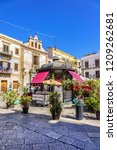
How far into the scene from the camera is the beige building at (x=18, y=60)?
24.3 m

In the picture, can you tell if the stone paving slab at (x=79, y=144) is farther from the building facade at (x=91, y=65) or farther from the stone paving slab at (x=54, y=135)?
the building facade at (x=91, y=65)

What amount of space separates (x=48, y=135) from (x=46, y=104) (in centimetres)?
Answer: 541

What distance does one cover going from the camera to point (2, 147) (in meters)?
3.89

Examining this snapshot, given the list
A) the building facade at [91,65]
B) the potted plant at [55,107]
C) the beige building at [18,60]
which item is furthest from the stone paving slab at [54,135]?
the building facade at [91,65]

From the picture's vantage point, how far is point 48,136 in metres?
4.63

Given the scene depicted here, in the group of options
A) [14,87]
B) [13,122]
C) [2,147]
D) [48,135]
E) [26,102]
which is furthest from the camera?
[14,87]

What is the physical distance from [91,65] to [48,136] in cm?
3078

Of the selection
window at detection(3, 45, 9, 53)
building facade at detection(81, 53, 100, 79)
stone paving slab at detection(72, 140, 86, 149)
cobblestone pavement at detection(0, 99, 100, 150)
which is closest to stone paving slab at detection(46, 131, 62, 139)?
cobblestone pavement at detection(0, 99, 100, 150)

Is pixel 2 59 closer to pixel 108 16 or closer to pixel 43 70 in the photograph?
pixel 43 70

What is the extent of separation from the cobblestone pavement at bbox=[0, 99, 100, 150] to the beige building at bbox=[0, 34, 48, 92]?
1947cm

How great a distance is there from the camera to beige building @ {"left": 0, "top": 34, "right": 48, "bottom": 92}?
79.7 ft

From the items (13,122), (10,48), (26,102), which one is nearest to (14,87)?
(10,48)

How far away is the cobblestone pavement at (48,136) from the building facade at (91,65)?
1086 inches

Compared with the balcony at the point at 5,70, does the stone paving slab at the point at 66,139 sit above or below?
below
